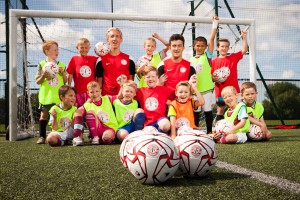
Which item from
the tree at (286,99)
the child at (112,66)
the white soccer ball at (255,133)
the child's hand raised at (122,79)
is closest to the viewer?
the child's hand raised at (122,79)

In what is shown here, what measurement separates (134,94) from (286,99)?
1041 cm

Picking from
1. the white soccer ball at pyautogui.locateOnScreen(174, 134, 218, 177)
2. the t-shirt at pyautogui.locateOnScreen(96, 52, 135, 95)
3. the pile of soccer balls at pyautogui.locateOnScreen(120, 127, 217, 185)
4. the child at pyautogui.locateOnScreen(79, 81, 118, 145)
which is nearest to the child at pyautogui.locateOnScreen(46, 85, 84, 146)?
the child at pyautogui.locateOnScreen(79, 81, 118, 145)

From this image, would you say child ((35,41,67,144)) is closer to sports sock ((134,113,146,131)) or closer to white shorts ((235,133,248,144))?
sports sock ((134,113,146,131))

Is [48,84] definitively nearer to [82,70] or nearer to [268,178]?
[82,70]

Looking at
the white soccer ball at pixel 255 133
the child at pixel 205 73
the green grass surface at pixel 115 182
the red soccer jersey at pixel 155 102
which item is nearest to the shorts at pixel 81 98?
the red soccer jersey at pixel 155 102

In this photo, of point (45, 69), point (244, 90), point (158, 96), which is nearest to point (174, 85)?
point (158, 96)

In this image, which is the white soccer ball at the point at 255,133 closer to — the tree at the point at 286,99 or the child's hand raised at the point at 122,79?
the child's hand raised at the point at 122,79

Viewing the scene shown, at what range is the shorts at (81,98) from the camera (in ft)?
16.6

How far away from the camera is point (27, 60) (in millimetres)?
6480

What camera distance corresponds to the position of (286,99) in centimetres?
1309

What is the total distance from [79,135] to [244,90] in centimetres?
262

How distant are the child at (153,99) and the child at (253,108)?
1260 millimetres

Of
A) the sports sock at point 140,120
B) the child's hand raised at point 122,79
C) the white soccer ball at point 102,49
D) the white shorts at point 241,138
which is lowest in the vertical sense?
the white shorts at point 241,138

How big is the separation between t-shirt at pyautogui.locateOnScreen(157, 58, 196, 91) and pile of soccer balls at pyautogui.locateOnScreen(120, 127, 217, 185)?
2509 mm
